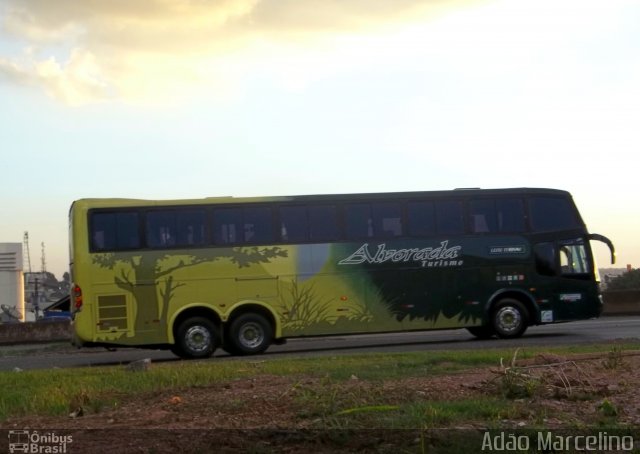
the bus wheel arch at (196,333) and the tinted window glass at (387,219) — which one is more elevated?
the tinted window glass at (387,219)

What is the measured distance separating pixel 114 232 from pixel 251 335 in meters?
3.50

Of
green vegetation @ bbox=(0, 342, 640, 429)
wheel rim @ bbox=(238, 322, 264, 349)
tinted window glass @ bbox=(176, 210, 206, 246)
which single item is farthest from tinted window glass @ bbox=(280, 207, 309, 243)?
green vegetation @ bbox=(0, 342, 640, 429)

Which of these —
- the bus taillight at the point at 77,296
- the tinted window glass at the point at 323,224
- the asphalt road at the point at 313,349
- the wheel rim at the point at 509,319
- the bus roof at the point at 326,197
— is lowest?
the asphalt road at the point at 313,349

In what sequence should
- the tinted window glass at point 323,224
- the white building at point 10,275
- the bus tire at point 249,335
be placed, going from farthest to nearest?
1. the white building at point 10,275
2. the tinted window glass at point 323,224
3. the bus tire at point 249,335

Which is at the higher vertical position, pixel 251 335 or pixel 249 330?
pixel 249 330

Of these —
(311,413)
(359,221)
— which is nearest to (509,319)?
(359,221)

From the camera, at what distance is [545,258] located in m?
18.8

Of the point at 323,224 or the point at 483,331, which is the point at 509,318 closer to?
the point at 483,331

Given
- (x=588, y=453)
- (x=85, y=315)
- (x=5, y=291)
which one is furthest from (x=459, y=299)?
(x=5, y=291)

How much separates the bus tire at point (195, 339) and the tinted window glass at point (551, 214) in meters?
7.59

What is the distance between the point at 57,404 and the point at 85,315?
322 inches

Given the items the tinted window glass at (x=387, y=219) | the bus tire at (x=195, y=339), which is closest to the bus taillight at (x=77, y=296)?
the bus tire at (x=195, y=339)

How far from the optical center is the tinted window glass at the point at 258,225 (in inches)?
685

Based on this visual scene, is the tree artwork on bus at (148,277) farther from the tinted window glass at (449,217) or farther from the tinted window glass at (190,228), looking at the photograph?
the tinted window glass at (449,217)
